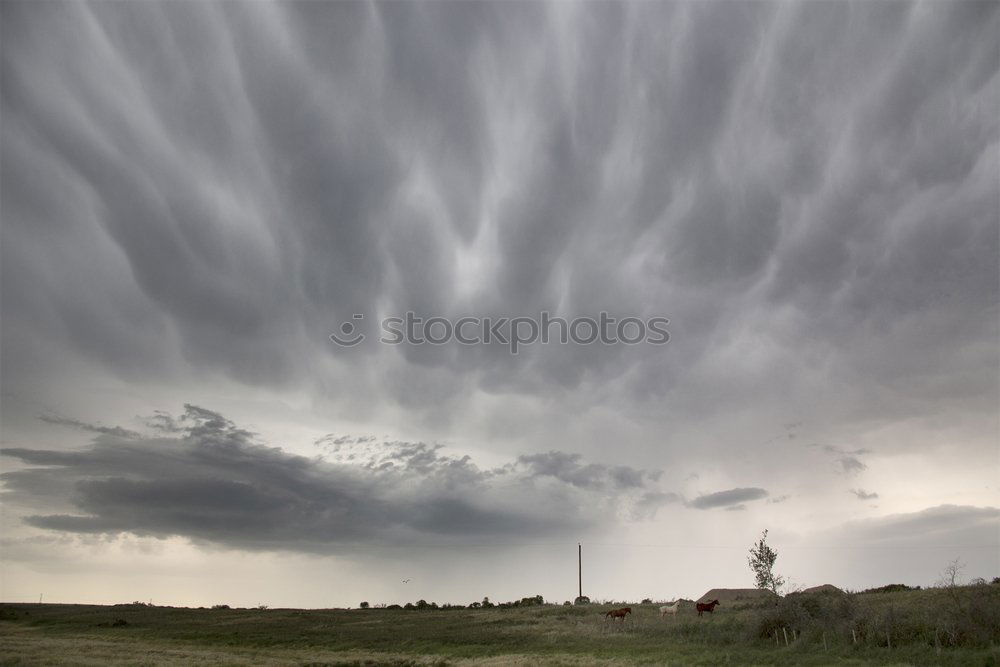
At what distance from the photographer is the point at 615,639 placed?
51.0 metres

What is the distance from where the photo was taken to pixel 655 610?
7569 centimetres

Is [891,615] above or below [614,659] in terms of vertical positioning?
above

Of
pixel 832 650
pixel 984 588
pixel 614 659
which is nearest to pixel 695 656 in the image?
pixel 614 659

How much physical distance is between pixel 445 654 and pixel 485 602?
71.5 m

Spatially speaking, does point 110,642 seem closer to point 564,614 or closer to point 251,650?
point 251,650

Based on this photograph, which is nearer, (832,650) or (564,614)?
(832,650)

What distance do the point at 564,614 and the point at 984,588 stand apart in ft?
150

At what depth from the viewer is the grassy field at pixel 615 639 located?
3594cm

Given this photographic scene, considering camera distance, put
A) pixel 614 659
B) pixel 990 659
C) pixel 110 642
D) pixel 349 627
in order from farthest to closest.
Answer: pixel 349 627 → pixel 110 642 → pixel 614 659 → pixel 990 659

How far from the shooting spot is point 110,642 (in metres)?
60.5

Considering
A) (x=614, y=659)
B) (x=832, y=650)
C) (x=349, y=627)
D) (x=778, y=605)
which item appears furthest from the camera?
(x=349, y=627)

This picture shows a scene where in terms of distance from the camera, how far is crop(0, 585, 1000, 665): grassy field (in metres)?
35.9

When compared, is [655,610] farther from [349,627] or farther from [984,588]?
[984,588]

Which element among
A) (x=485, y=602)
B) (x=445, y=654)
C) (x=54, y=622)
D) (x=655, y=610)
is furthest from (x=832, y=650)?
(x=54, y=622)
